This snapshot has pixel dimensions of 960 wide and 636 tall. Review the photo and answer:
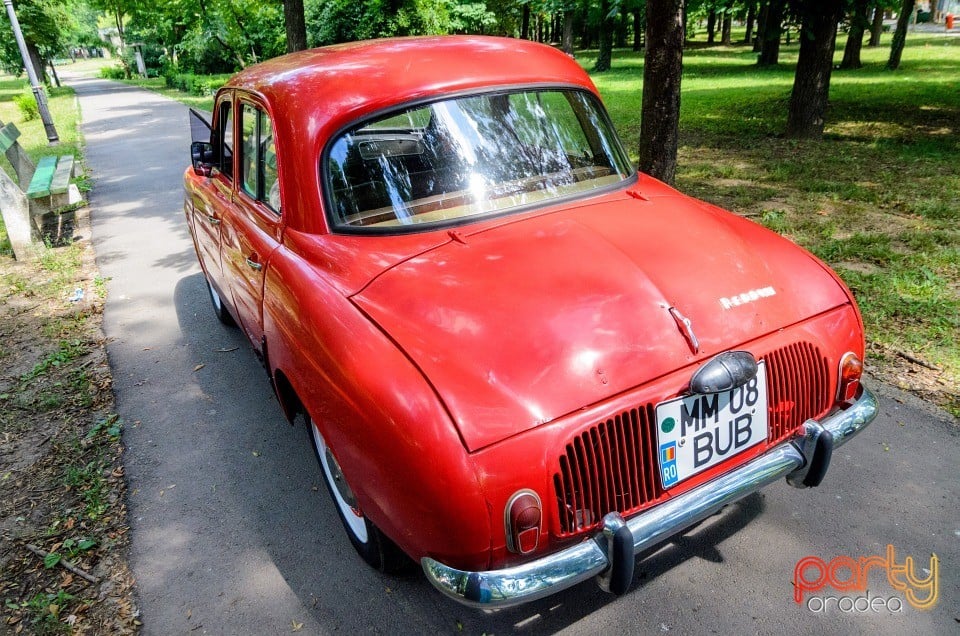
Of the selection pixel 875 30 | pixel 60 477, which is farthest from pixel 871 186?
pixel 875 30

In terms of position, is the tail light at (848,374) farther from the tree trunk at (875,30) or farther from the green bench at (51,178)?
the tree trunk at (875,30)

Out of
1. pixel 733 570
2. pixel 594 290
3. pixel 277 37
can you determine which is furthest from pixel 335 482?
pixel 277 37

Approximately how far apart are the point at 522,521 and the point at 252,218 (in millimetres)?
2141

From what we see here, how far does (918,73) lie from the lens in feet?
56.2

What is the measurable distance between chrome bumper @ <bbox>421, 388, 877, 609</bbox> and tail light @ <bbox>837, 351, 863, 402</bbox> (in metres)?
0.12

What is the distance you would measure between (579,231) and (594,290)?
41 cm

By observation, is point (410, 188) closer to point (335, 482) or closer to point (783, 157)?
point (335, 482)

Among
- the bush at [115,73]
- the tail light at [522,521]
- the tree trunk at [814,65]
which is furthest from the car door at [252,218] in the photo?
the bush at [115,73]

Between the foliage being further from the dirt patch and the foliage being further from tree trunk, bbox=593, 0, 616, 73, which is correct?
the dirt patch

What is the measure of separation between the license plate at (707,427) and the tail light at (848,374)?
1.36ft

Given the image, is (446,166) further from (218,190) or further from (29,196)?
(29,196)

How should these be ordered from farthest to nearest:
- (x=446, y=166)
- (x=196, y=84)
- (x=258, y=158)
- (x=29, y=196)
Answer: (x=196, y=84), (x=29, y=196), (x=258, y=158), (x=446, y=166)

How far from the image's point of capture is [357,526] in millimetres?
2578

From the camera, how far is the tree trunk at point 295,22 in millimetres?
9633
